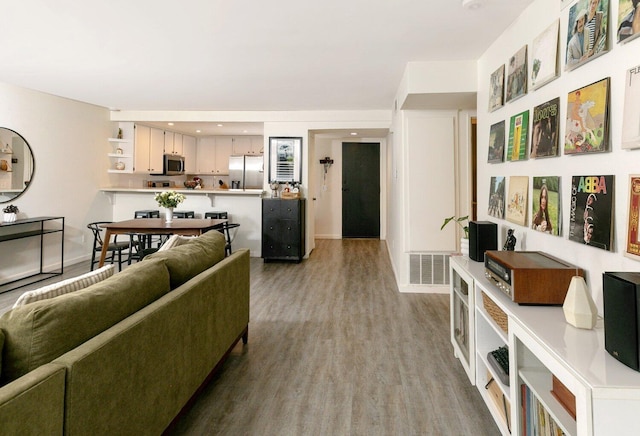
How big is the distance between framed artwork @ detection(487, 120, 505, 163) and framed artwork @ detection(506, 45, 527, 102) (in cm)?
23

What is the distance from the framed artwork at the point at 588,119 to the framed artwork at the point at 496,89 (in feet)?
3.00

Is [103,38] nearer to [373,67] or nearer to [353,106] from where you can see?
[373,67]

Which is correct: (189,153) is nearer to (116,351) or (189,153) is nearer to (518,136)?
(518,136)

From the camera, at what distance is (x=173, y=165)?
6.79 m

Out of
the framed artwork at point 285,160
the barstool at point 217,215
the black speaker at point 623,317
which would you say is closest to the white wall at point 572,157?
the black speaker at point 623,317

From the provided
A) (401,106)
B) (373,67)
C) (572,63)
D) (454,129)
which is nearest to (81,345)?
(572,63)

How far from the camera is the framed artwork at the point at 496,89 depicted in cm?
252

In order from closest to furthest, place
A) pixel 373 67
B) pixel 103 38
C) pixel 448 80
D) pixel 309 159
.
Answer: pixel 103 38
pixel 448 80
pixel 373 67
pixel 309 159

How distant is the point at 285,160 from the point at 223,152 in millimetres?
2694

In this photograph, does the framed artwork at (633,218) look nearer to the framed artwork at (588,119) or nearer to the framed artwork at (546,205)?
the framed artwork at (588,119)

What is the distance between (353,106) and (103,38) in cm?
334

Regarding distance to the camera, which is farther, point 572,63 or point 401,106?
point 401,106

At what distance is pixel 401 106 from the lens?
148 inches

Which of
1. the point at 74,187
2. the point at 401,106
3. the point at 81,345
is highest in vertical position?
the point at 401,106
